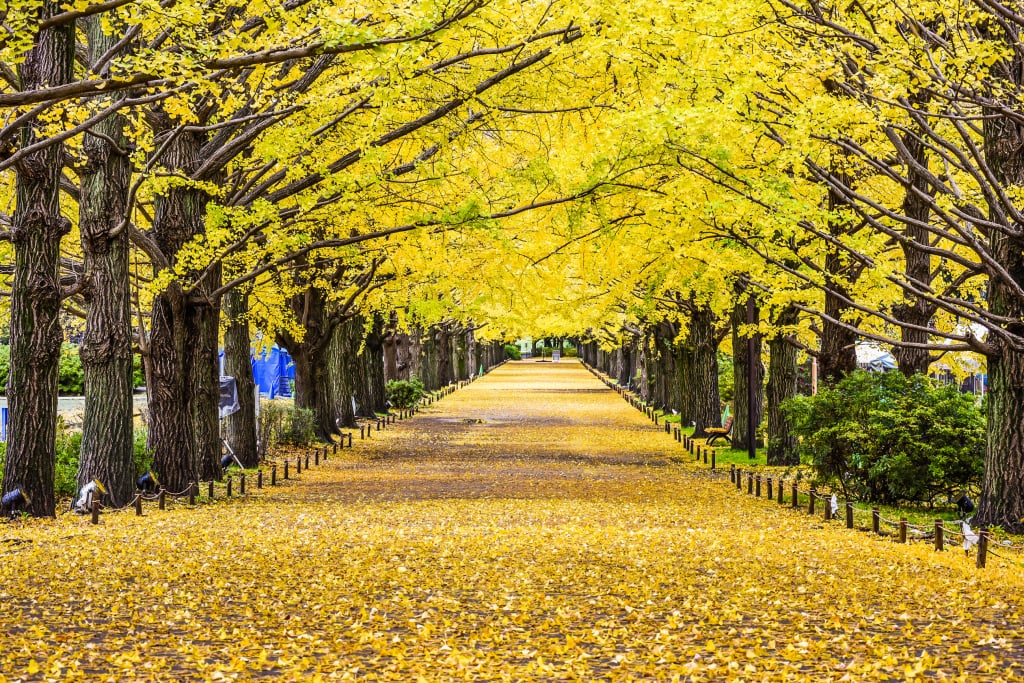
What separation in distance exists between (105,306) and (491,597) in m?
8.67

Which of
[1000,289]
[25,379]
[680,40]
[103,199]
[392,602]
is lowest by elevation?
[392,602]

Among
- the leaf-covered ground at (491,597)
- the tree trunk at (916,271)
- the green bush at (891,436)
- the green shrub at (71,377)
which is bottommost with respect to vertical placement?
the leaf-covered ground at (491,597)

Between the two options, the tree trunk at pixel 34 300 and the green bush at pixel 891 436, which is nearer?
the tree trunk at pixel 34 300

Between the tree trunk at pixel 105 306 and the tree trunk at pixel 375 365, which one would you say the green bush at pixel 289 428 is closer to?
the tree trunk at pixel 375 365

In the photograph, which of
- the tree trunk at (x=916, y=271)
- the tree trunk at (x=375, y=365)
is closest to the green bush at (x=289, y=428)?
the tree trunk at (x=375, y=365)

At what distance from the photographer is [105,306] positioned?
52.4 feet

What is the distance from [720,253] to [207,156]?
8.27 metres

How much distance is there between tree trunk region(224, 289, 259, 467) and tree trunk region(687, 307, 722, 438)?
13429 millimetres

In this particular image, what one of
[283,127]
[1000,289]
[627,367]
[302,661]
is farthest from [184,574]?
[627,367]

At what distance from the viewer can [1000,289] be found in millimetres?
14227

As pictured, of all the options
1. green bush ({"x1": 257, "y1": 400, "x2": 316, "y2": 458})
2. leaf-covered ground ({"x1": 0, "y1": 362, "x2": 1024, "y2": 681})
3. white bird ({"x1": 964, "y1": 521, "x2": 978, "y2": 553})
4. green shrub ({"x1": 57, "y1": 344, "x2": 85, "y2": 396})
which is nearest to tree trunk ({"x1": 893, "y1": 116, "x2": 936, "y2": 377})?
leaf-covered ground ({"x1": 0, "y1": 362, "x2": 1024, "y2": 681})

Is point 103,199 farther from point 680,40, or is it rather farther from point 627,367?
point 627,367

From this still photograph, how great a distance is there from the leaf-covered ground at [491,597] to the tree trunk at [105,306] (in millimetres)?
1136

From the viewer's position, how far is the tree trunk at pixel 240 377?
78.1ft
